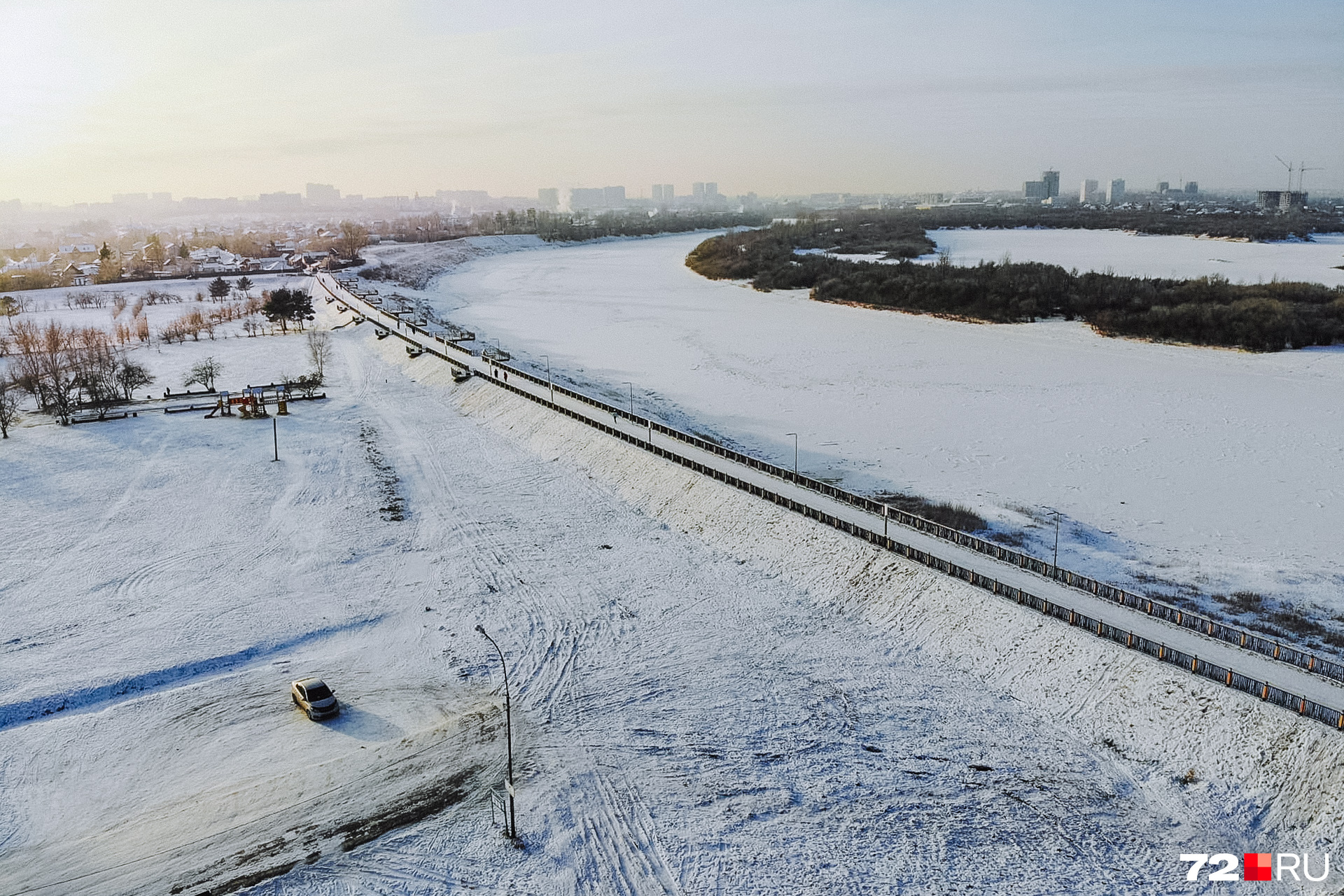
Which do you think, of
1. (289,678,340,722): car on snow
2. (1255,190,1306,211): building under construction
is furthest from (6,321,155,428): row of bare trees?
(1255,190,1306,211): building under construction

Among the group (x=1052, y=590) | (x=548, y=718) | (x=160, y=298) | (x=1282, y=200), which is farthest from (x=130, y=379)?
(x=1282, y=200)

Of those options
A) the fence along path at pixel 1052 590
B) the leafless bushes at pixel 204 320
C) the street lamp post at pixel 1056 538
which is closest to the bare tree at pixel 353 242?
the leafless bushes at pixel 204 320

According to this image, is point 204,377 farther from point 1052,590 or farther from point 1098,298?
point 1098,298

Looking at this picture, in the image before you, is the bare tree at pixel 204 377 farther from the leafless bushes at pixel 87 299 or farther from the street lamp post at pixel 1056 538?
the leafless bushes at pixel 87 299

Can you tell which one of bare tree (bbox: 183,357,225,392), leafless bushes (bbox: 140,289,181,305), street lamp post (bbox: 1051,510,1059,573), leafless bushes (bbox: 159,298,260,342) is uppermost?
leafless bushes (bbox: 140,289,181,305)

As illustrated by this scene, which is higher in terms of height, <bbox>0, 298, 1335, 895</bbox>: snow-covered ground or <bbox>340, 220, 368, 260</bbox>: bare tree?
<bbox>340, 220, 368, 260</bbox>: bare tree

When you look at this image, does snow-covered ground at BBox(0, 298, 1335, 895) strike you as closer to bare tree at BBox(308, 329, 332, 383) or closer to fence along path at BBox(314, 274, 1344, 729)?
fence along path at BBox(314, 274, 1344, 729)
